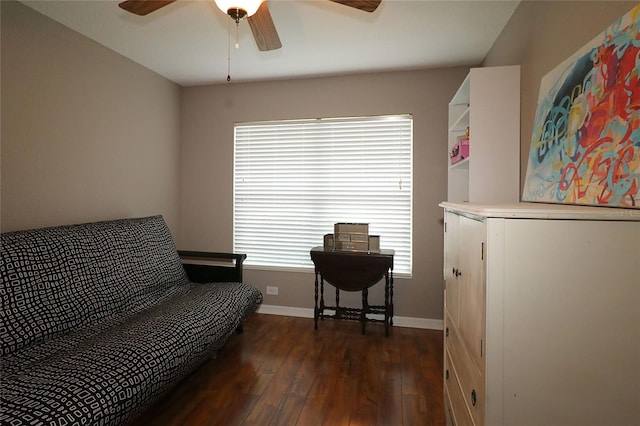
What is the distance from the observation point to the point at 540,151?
151 centimetres

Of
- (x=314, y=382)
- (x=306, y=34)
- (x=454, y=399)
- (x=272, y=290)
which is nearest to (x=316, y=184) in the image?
(x=272, y=290)

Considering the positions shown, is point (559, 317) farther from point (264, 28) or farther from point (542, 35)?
point (264, 28)

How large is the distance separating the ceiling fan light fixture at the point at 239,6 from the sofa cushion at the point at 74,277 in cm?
157

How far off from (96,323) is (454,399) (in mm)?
1940

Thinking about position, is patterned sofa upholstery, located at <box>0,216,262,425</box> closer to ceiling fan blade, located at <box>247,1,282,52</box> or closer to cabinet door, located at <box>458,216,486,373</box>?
cabinet door, located at <box>458,216,486,373</box>

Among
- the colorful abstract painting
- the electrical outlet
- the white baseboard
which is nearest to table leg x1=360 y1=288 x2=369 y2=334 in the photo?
the white baseboard

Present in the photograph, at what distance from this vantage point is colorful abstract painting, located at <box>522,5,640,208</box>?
3.13ft

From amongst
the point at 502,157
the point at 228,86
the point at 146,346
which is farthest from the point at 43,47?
the point at 502,157

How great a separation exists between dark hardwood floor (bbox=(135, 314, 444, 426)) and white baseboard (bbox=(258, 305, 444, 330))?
0.11m

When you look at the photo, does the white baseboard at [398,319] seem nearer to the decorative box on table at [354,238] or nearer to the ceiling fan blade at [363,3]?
the decorative box on table at [354,238]

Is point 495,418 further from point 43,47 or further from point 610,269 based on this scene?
point 43,47

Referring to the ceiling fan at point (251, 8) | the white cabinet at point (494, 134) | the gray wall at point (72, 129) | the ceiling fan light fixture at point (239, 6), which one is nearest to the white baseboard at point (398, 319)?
the white cabinet at point (494, 134)

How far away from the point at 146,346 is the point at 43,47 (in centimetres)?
206

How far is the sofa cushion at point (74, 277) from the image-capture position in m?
1.49
